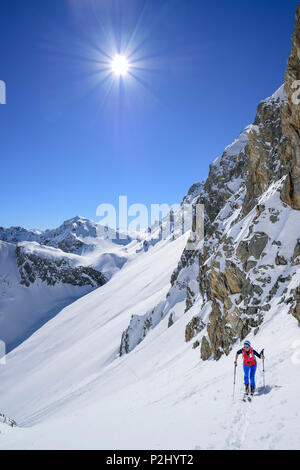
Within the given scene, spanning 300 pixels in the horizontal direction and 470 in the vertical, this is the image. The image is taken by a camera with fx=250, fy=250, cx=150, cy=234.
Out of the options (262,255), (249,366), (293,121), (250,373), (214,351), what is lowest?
(214,351)

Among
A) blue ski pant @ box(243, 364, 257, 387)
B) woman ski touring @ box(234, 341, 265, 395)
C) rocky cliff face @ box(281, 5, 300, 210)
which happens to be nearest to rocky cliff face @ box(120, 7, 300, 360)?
rocky cliff face @ box(281, 5, 300, 210)

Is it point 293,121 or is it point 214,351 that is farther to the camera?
→ point 293,121

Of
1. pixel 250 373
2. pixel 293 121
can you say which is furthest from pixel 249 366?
pixel 293 121

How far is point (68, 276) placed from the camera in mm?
175750

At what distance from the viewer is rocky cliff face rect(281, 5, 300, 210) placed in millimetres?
19419

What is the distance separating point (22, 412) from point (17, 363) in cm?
4024

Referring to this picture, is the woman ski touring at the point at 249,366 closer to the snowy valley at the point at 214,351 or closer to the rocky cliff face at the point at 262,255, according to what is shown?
the snowy valley at the point at 214,351

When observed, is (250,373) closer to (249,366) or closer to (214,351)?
(249,366)

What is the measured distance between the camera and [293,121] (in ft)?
68.5

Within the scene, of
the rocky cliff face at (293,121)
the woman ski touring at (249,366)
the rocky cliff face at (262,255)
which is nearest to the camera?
the woman ski touring at (249,366)

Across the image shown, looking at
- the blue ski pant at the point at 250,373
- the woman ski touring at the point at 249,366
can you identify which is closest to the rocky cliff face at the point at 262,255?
the woman ski touring at the point at 249,366

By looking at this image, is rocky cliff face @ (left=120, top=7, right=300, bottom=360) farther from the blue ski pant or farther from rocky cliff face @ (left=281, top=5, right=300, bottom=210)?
the blue ski pant

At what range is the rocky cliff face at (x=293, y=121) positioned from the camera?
19419mm
